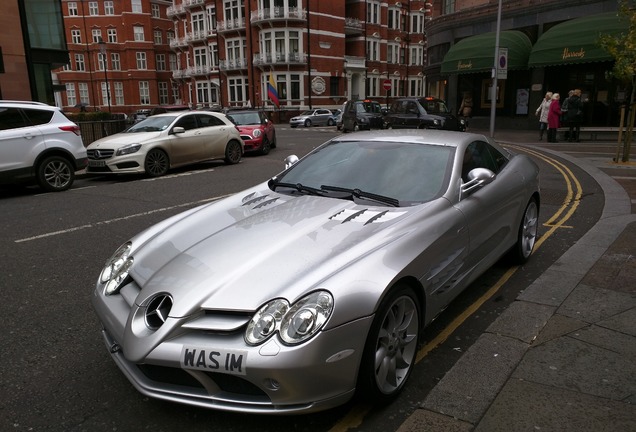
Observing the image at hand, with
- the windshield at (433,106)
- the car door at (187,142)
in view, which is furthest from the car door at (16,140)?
the windshield at (433,106)

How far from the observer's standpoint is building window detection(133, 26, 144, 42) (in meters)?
69.0

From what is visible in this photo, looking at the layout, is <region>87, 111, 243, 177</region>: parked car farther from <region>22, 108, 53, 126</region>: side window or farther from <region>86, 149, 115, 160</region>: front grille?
<region>22, 108, 53, 126</region>: side window

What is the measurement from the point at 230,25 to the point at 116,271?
55.2m

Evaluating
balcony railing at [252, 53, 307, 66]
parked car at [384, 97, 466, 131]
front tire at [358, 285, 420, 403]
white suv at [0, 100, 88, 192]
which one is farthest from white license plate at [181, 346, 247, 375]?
balcony railing at [252, 53, 307, 66]

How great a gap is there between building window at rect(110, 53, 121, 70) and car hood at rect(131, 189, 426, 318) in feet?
244

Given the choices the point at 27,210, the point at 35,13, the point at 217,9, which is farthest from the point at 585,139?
the point at 217,9

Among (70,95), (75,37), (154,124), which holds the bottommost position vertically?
(154,124)

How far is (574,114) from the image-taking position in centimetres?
1866

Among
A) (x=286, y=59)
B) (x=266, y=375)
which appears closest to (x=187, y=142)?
(x=266, y=375)

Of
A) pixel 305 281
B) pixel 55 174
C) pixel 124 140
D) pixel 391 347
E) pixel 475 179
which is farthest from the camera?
pixel 124 140

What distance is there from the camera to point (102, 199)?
9.30 m

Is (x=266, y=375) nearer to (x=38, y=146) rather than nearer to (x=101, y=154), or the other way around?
(x=38, y=146)

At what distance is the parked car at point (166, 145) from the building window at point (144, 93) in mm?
61503

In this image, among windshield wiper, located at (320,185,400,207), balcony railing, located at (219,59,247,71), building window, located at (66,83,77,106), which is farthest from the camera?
building window, located at (66,83,77,106)
